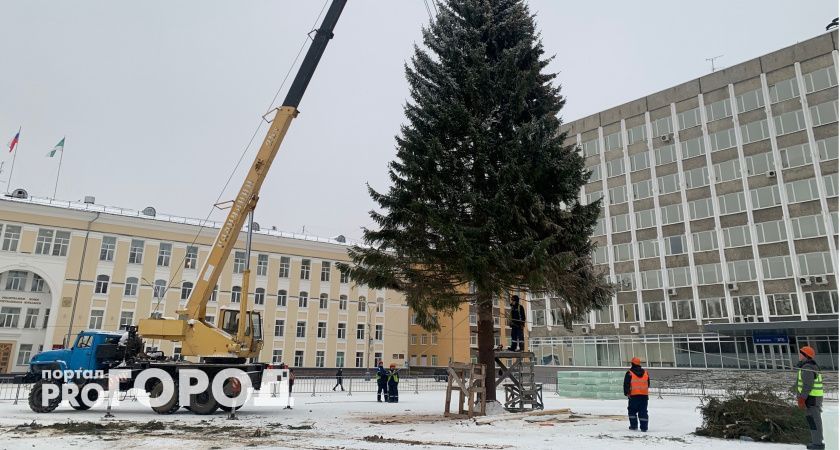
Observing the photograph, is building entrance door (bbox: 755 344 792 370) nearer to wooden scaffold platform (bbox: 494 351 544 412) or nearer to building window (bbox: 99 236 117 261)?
wooden scaffold platform (bbox: 494 351 544 412)

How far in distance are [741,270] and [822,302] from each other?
5194 mm

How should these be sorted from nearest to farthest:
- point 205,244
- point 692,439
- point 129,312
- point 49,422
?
1. point 692,439
2. point 49,422
3. point 129,312
4. point 205,244

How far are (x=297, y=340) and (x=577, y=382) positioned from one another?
34.9 metres

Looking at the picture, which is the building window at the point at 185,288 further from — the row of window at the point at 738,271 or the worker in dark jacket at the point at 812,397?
the worker in dark jacket at the point at 812,397

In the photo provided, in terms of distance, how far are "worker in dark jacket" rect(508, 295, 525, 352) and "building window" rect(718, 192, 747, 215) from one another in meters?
30.5

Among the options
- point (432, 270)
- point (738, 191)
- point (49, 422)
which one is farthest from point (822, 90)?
point (49, 422)

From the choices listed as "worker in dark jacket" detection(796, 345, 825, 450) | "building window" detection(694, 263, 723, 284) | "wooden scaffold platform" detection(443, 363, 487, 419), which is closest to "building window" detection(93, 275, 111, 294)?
"wooden scaffold platform" detection(443, 363, 487, 419)

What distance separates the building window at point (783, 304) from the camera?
36.3 meters

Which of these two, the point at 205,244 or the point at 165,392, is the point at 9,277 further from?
the point at 165,392

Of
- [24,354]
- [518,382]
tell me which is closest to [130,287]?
[24,354]

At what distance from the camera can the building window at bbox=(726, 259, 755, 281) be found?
38625mm

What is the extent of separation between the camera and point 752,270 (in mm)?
38562

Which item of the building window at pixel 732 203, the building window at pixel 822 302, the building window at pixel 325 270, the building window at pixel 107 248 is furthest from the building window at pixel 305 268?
the building window at pixel 822 302

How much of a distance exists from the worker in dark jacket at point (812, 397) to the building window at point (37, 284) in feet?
172
